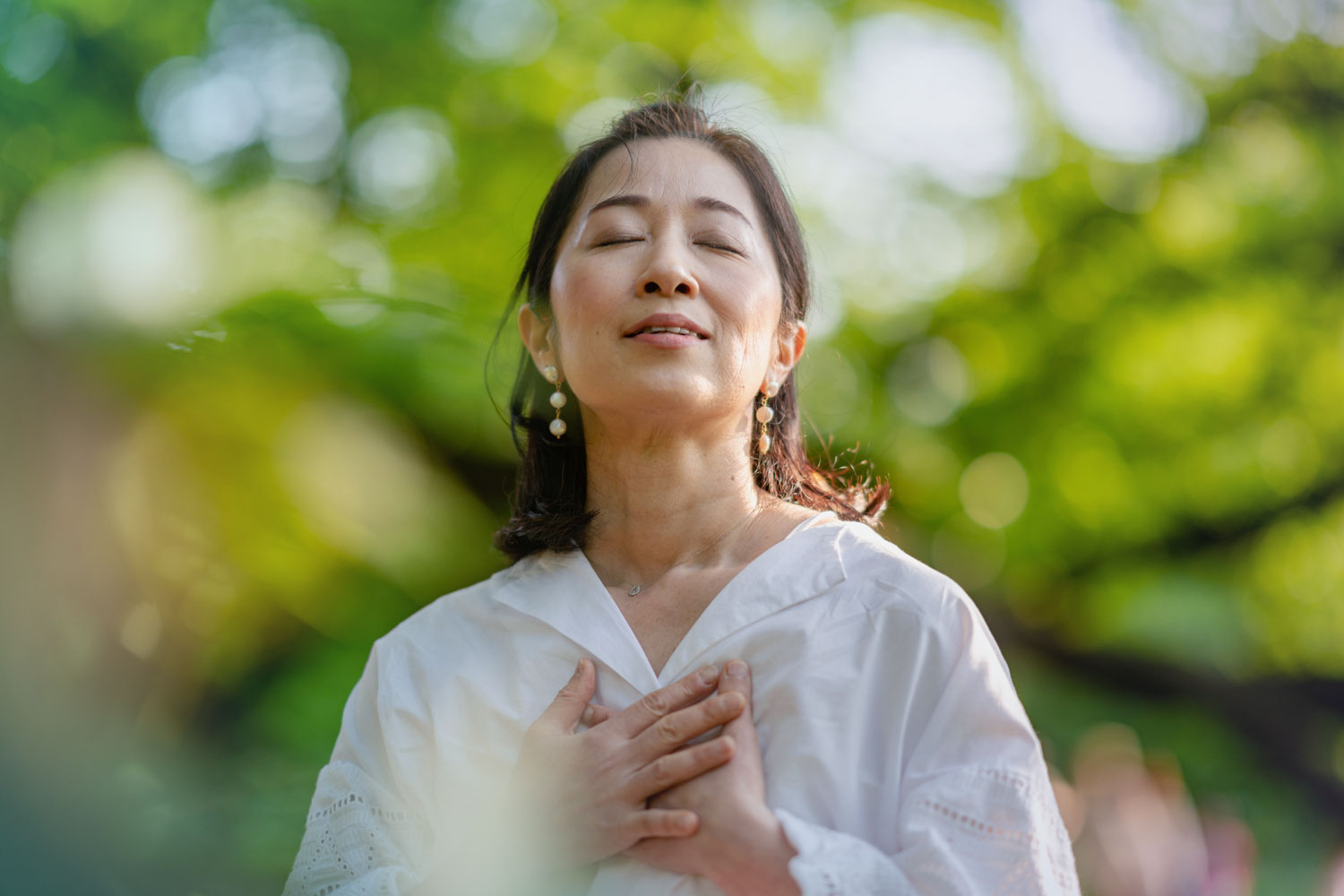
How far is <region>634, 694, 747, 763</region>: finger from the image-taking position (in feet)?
4.23

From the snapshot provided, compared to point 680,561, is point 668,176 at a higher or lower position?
higher

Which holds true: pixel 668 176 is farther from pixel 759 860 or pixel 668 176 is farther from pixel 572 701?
pixel 759 860

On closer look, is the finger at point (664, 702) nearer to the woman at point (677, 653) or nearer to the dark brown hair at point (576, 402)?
the woman at point (677, 653)

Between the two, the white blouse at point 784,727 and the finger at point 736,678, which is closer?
the white blouse at point 784,727

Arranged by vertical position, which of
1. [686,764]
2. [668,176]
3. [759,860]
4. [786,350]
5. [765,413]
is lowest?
[759,860]

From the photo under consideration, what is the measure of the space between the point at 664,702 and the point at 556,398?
59cm

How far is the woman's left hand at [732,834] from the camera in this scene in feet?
3.85

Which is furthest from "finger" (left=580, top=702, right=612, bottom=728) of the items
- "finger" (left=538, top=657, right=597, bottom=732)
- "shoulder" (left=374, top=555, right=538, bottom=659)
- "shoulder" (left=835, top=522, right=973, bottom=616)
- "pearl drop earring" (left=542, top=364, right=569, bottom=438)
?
"pearl drop earring" (left=542, top=364, right=569, bottom=438)

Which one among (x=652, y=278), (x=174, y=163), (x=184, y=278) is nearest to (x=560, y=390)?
(x=652, y=278)

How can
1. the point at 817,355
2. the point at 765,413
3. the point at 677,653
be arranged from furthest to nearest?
the point at 817,355, the point at 765,413, the point at 677,653

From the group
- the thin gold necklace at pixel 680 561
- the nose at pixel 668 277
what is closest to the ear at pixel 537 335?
the nose at pixel 668 277

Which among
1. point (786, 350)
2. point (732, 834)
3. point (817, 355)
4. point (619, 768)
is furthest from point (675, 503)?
point (817, 355)

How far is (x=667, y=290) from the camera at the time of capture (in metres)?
1.48

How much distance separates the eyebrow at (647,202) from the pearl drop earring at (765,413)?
11.3 inches
